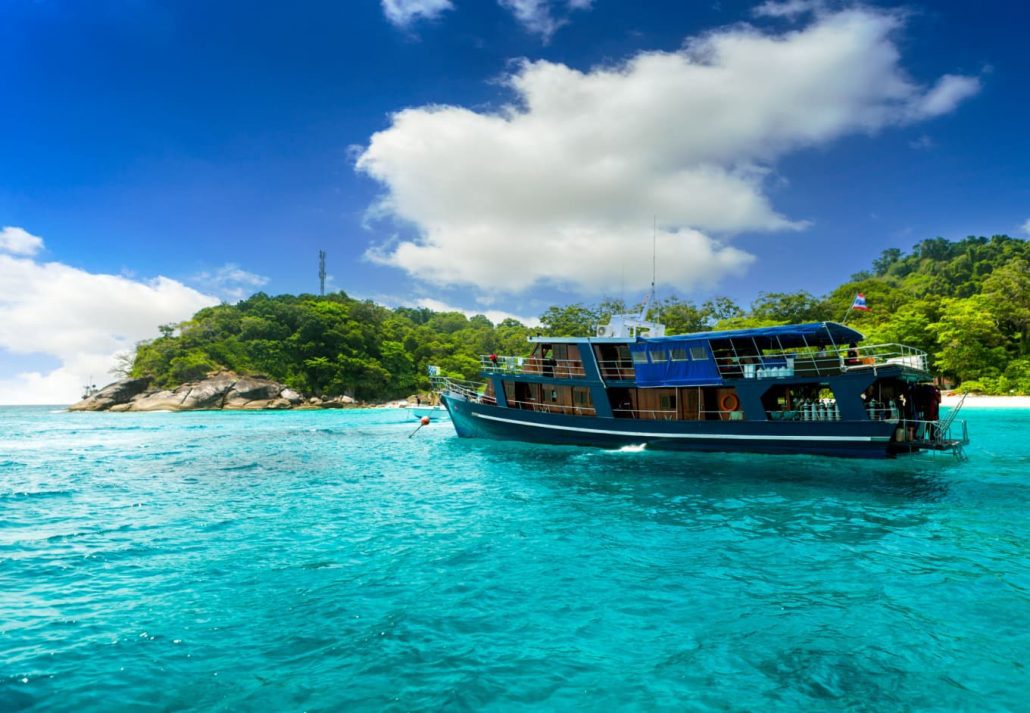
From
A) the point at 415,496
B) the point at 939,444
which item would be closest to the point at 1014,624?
the point at 415,496

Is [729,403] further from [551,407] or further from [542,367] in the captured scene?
[542,367]

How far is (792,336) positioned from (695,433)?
17.8 ft

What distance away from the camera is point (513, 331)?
110062 millimetres

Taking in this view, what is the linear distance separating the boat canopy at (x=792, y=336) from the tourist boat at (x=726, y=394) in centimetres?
5

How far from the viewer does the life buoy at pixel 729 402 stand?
859 inches

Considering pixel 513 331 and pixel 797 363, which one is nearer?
pixel 797 363

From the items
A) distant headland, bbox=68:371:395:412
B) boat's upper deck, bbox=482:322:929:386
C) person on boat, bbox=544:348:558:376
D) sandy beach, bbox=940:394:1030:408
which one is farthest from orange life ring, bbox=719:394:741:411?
distant headland, bbox=68:371:395:412

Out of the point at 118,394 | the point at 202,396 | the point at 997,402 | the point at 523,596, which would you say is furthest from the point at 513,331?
Result: the point at 523,596

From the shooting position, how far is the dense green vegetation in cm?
5638

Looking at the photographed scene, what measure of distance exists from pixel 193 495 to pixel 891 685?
55.6 ft

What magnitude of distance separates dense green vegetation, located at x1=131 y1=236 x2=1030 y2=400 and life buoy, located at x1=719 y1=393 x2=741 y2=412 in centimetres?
4935

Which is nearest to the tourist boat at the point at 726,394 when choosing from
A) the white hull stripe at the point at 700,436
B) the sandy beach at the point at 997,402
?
the white hull stripe at the point at 700,436

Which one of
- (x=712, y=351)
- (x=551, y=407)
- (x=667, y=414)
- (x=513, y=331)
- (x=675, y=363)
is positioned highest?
(x=513, y=331)

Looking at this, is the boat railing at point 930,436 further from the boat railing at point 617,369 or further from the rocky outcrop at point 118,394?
the rocky outcrop at point 118,394
